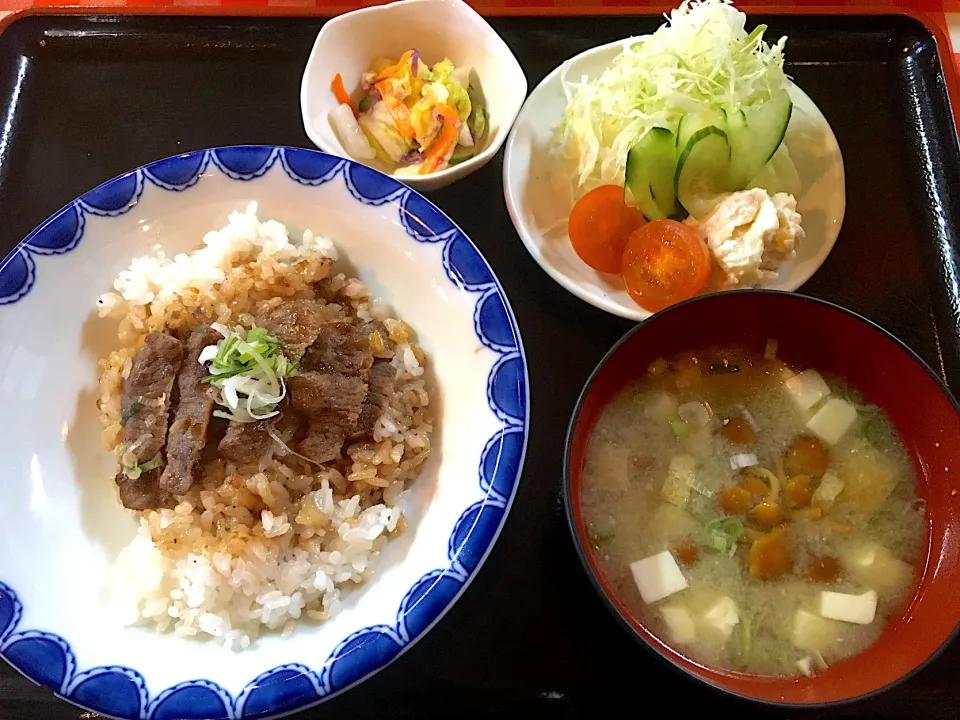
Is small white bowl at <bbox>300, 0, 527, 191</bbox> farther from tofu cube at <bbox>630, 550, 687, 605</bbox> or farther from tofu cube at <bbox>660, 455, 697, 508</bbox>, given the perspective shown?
tofu cube at <bbox>630, 550, 687, 605</bbox>

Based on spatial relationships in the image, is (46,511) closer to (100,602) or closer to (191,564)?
(100,602)

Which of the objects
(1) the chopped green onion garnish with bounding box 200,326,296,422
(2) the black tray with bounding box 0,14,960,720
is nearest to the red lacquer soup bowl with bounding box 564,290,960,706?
(2) the black tray with bounding box 0,14,960,720

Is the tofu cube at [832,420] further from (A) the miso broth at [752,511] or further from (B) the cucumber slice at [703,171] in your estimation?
(B) the cucumber slice at [703,171]

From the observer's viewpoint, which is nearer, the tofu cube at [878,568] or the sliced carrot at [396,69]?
the tofu cube at [878,568]

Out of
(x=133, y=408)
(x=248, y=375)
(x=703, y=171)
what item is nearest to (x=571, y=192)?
(x=703, y=171)

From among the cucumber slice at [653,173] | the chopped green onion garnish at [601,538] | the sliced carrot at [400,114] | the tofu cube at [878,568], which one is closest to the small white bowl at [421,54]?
the sliced carrot at [400,114]

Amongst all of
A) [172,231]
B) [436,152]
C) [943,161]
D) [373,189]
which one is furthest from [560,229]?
Answer: [943,161]

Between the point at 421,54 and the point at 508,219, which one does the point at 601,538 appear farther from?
the point at 421,54
